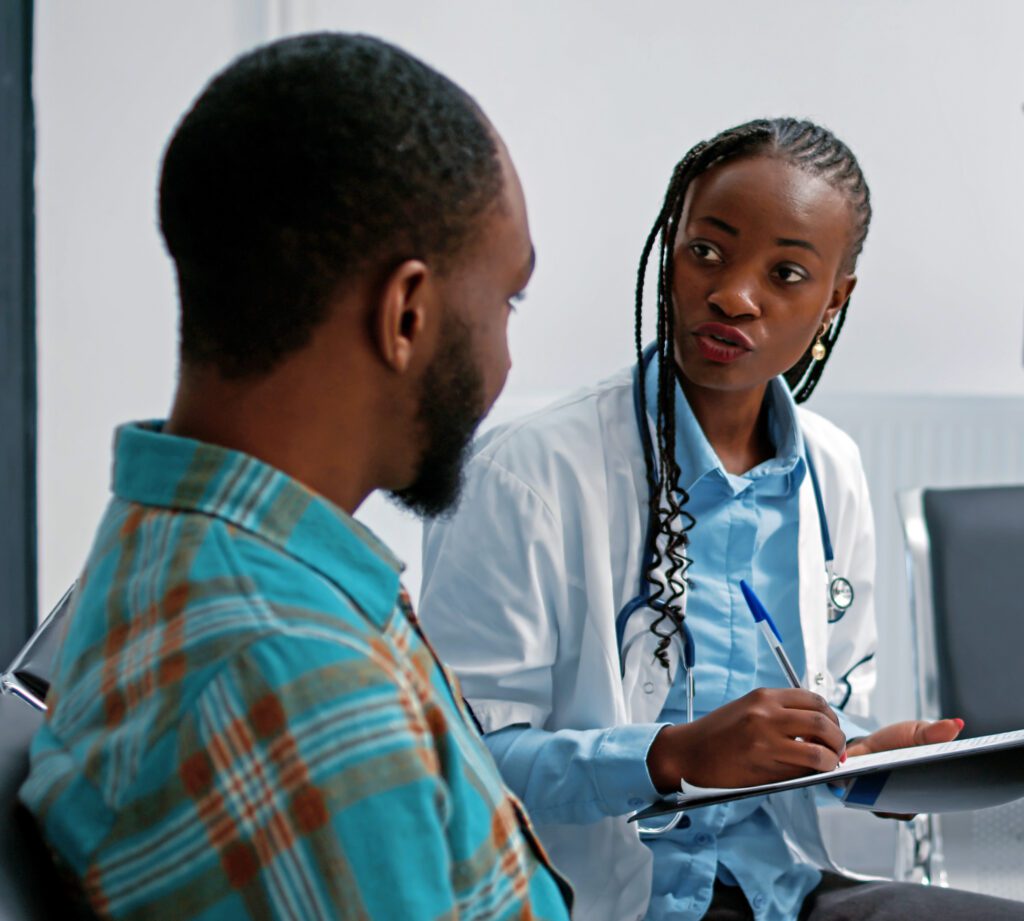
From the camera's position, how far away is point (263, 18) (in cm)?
251

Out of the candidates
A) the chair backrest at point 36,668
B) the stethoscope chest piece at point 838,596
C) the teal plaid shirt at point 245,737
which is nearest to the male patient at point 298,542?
the teal plaid shirt at point 245,737

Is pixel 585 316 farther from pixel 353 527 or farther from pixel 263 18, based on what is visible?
pixel 353 527

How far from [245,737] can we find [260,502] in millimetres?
121

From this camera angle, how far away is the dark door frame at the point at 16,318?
8.16 ft

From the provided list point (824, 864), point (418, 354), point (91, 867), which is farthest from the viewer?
point (824, 864)

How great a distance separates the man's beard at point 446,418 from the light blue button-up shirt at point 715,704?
1.41 feet

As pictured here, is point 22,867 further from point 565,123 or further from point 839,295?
point 565,123

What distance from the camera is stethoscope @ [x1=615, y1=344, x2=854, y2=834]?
1189 millimetres

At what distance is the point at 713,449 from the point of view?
4.35 feet

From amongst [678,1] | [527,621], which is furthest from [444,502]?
[678,1]

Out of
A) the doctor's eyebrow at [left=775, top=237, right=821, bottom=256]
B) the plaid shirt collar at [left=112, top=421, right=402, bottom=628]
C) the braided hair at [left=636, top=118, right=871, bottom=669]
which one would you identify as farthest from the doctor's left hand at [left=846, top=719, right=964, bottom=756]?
the plaid shirt collar at [left=112, top=421, right=402, bottom=628]

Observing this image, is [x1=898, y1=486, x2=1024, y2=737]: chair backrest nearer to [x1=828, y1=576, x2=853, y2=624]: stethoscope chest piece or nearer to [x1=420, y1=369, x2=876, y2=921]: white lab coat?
[x1=828, y1=576, x2=853, y2=624]: stethoscope chest piece

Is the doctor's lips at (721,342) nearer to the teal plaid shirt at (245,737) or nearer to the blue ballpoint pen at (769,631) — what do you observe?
the blue ballpoint pen at (769,631)

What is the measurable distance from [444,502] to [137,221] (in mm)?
2006
